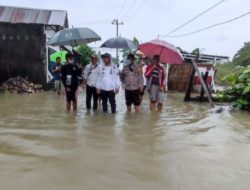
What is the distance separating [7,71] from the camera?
59.9ft

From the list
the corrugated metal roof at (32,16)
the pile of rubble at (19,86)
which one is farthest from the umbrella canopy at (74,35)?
the corrugated metal roof at (32,16)

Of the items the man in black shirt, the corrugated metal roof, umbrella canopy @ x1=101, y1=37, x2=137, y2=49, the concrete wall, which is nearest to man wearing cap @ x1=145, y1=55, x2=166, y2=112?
the man in black shirt

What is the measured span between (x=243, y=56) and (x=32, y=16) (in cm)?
2620

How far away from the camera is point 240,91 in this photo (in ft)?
39.0

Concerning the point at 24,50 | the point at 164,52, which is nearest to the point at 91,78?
the point at 164,52

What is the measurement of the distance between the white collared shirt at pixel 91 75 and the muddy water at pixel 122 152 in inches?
38.5

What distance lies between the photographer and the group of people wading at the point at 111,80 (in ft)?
32.1

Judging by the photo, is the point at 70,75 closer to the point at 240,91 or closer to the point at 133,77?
the point at 133,77

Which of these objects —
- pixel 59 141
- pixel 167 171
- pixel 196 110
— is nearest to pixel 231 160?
pixel 167 171

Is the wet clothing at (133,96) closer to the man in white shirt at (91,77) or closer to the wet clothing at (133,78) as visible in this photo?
the wet clothing at (133,78)

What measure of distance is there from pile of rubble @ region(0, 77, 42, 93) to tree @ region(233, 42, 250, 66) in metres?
24.6

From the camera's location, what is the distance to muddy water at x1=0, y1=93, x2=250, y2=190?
455 cm

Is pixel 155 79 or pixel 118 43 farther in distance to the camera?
pixel 118 43

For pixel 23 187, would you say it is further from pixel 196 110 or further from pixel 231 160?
pixel 196 110
